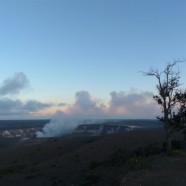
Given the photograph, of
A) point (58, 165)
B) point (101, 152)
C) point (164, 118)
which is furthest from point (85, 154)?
point (164, 118)

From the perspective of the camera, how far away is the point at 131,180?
24656mm

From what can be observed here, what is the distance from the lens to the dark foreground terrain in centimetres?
2627

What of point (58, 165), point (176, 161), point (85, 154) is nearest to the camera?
point (176, 161)

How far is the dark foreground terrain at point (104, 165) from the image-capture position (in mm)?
A: 26266

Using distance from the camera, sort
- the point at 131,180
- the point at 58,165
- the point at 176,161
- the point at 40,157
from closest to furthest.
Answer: the point at 131,180 → the point at 176,161 → the point at 58,165 → the point at 40,157

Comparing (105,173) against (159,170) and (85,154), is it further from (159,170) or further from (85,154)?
(85,154)

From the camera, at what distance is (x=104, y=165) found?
35938mm

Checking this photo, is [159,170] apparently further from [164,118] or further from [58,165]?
[58,165]

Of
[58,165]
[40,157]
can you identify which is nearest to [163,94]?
[58,165]

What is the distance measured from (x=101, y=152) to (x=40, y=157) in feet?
34.5

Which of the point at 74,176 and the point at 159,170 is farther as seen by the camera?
the point at 74,176

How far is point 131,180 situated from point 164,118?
34.9ft

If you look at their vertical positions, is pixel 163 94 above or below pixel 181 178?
above

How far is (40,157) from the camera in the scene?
197 feet
